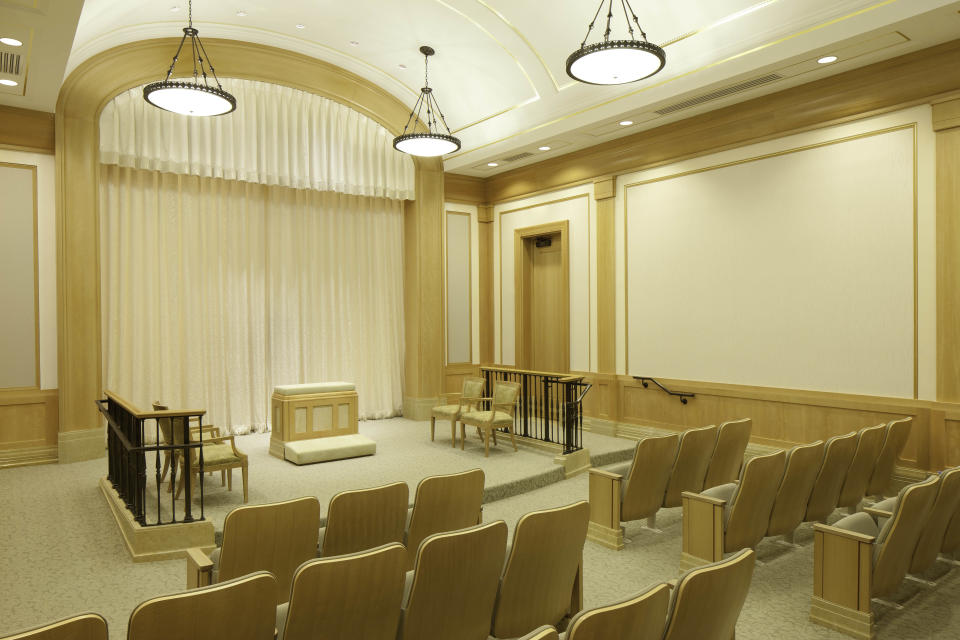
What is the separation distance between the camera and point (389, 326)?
31.9 ft

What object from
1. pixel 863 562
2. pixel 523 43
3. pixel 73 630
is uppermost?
pixel 523 43

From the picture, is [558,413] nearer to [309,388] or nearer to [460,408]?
[460,408]

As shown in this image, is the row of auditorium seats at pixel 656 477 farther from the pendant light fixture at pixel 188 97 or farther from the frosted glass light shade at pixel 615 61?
the pendant light fixture at pixel 188 97

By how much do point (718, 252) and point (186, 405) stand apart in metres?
6.88

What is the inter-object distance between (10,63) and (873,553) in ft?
24.2

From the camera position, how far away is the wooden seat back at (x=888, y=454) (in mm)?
4824

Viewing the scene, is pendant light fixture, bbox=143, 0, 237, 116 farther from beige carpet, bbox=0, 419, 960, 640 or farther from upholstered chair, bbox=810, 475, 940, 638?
upholstered chair, bbox=810, 475, 940, 638

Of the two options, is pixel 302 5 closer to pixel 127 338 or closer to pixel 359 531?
pixel 127 338

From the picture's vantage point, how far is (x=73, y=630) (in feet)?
5.29

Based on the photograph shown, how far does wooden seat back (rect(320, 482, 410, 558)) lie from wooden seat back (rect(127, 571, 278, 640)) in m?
1.00

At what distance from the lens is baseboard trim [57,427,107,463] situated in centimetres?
676

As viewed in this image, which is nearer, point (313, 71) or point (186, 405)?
point (186, 405)

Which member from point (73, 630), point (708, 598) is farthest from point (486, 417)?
point (73, 630)

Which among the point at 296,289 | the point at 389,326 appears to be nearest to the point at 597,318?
the point at 389,326
